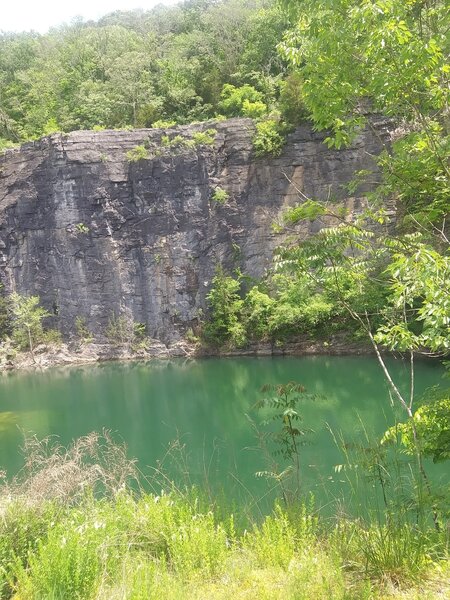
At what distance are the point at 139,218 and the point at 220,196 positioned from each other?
5.18 metres

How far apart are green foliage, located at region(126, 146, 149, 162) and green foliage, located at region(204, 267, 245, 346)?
8.11 meters

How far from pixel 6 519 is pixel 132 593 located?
1413 millimetres

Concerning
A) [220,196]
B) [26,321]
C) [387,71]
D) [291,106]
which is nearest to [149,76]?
[291,106]

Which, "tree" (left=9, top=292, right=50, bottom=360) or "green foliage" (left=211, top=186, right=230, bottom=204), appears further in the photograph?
"tree" (left=9, top=292, right=50, bottom=360)

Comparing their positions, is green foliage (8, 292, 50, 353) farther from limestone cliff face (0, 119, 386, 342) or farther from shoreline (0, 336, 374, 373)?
limestone cliff face (0, 119, 386, 342)

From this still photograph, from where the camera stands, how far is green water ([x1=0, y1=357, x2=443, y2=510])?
348 inches

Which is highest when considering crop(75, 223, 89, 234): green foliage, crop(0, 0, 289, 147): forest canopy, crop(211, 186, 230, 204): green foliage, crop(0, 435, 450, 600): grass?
crop(0, 0, 289, 147): forest canopy

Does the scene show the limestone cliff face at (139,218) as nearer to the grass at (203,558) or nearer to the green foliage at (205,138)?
the green foliage at (205,138)

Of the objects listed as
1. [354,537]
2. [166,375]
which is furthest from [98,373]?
[354,537]

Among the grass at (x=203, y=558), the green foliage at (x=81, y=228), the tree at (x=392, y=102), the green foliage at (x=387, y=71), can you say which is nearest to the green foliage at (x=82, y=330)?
the green foliage at (x=81, y=228)

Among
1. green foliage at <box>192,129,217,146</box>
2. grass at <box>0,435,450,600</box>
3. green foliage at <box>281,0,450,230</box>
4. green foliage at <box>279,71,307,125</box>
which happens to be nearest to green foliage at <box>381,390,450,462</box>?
grass at <box>0,435,450,600</box>

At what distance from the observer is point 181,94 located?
34.6m

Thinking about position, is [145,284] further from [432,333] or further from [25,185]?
[432,333]

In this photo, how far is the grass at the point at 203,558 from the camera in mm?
2248
